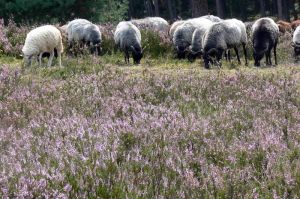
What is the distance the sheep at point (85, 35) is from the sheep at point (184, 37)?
2.94 m

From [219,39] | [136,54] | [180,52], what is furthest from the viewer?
[180,52]

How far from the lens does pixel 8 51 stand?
762 inches

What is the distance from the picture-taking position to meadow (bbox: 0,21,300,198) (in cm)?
436

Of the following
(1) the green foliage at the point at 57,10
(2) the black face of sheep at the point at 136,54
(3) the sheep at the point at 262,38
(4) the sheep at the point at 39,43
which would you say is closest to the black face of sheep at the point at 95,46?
(2) the black face of sheep at the point at 136,54

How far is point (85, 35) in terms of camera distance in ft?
65.0

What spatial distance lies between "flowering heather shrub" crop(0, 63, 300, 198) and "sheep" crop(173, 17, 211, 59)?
10.0 metres

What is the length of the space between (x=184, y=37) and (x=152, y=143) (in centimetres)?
1465

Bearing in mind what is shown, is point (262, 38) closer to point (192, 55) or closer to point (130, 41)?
point (192, 55)

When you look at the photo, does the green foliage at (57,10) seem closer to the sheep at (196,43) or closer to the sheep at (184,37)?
the sheep at (184,37)

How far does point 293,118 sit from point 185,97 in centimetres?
224

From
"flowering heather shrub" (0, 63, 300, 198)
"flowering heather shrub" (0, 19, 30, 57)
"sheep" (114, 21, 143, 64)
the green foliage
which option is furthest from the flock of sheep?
the green foliage

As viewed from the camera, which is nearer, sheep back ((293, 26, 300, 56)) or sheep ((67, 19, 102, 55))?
sheep back ((293, 26, 300, 56))

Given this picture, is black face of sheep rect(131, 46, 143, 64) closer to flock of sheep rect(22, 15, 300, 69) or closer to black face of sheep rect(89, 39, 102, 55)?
flock of sheep rect(22, 15, 300, 69)

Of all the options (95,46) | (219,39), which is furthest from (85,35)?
(219,39)
